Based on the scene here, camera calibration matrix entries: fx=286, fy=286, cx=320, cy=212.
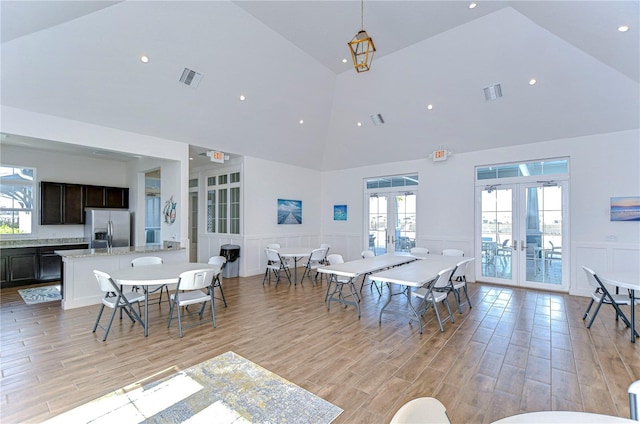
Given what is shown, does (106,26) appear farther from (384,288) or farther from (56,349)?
(384,288)

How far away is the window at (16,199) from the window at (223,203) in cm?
389

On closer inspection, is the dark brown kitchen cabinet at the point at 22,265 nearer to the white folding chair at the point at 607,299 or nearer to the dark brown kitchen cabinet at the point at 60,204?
the dark brown kitchen cabinet at the point at 60,204

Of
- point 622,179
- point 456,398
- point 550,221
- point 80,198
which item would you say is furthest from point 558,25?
point 80,198

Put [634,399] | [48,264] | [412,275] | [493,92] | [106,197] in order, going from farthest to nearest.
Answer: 1. [106,197]
2. [48,264]
3. [493,92]
4. [412,275]
5. [634,399]

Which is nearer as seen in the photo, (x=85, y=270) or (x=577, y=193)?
(x=85, y=270)

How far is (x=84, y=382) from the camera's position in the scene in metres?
2.52

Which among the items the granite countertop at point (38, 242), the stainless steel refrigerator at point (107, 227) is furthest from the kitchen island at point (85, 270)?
the stainless steel refrigerator at point (107, 227)

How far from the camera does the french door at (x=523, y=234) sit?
18.7 ft

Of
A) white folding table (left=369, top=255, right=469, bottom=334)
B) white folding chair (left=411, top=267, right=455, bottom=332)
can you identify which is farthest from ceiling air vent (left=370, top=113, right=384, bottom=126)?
white folding chair (left=411, top=267, right=455, bottom=332)

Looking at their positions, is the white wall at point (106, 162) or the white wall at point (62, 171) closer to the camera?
the white wall at point (106, 162)

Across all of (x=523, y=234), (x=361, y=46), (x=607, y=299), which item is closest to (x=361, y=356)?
(x=607, y=299)

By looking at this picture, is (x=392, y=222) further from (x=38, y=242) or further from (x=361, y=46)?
(x=38, y=242)

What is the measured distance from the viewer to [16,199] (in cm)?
650

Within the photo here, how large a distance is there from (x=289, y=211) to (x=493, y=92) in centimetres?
542
